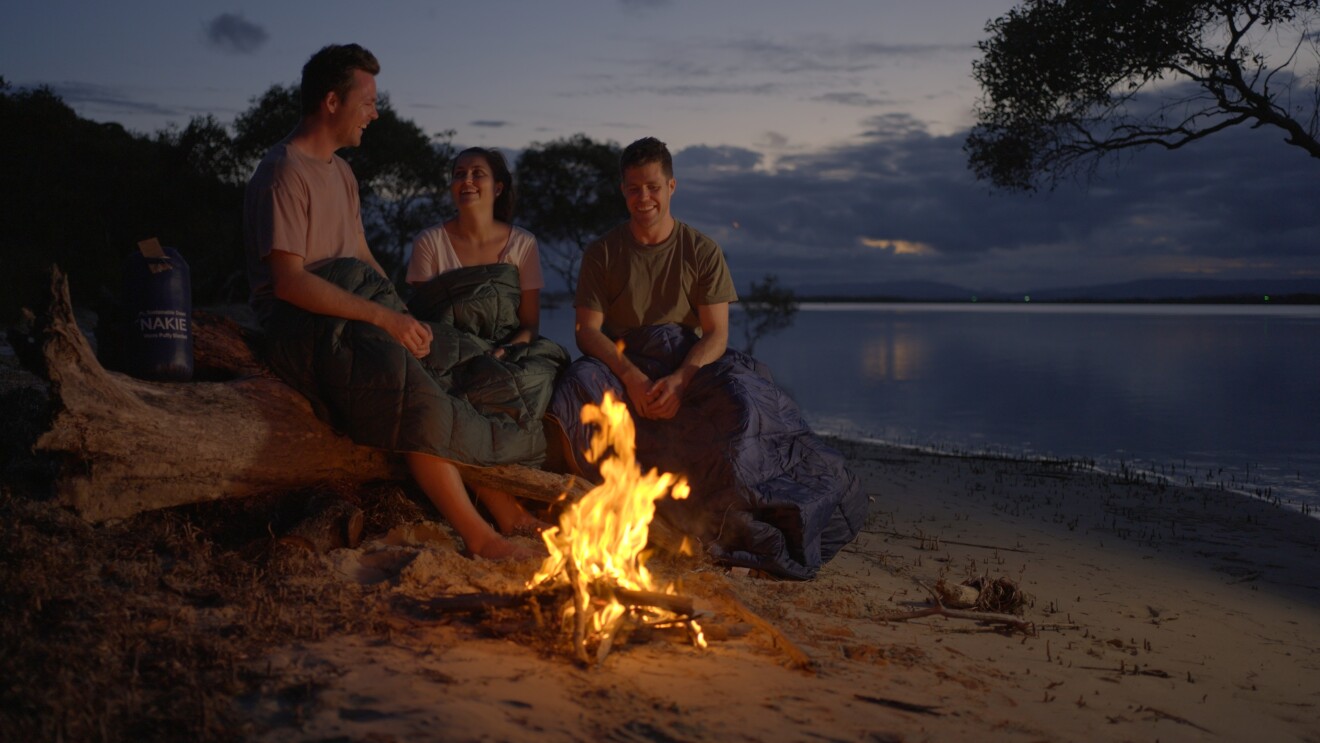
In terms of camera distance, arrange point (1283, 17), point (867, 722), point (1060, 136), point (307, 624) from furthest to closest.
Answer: point (1060, 136), point (1283, 17), point (307, 624), point (867, 722)

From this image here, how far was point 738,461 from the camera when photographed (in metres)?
5.34

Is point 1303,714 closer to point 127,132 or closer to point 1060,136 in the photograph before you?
point 1060,136

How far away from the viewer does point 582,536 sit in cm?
402

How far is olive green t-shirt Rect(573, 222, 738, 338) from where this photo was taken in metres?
5.96

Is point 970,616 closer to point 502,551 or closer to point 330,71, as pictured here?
point 502,551

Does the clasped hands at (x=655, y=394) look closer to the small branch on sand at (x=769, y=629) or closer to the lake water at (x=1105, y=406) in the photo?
the small branch on sand at (x=769, y=629)

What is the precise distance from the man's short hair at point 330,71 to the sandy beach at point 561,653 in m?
2.08

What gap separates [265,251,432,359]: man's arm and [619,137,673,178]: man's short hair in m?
1.72

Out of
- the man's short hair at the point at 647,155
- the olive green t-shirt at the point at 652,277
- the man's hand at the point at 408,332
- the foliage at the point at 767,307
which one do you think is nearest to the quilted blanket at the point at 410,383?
the man's hand at the point at 408,332

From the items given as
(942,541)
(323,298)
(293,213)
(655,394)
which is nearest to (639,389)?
(655,394)

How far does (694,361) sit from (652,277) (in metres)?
0.64

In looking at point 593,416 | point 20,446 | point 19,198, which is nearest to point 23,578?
point 20,446

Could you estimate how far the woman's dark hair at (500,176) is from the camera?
19.4 ft

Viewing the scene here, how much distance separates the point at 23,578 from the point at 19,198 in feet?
68.0
